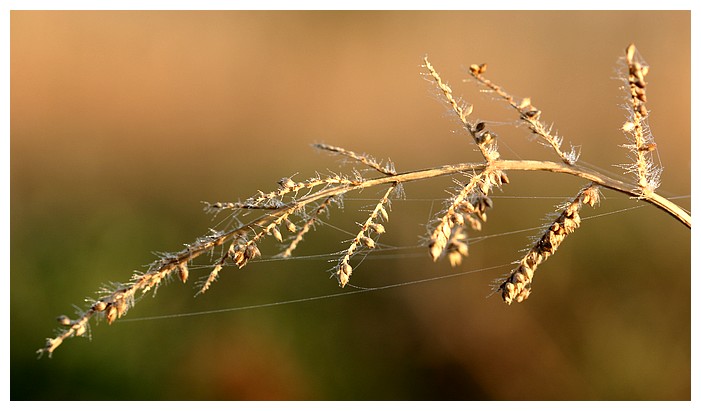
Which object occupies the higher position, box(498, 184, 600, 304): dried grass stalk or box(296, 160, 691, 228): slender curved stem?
box(296, 160, 691, 228): slender curved stem

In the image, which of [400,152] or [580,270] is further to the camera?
[400,152]

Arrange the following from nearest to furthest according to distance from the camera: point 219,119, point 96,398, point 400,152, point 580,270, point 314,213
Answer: point 314,213
point 96,398
point 580,270
point 400,152
point 219,119

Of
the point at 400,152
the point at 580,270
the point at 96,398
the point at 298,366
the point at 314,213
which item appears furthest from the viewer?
the point at 400,152

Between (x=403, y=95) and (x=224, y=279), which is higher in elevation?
(x=403, y=95)

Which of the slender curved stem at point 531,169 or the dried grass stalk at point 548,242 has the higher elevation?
the slender curved stem at point 531,169

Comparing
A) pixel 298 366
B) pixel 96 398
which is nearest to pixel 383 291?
pixel 298 366

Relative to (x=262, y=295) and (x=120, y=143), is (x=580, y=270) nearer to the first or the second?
(x=262, y=295)

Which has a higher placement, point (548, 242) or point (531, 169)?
point (531, 169)

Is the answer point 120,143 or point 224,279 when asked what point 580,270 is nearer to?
point 224,279

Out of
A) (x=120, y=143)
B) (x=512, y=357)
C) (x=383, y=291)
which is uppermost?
(x=120, y=143)

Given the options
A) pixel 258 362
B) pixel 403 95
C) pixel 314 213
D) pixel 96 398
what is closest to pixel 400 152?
pixel 403 95
